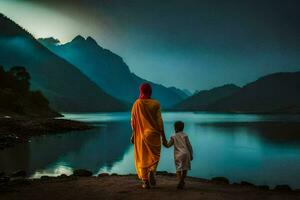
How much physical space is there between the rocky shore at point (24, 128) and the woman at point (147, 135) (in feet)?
103

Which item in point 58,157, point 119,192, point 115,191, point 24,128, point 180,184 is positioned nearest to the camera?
point 119,192

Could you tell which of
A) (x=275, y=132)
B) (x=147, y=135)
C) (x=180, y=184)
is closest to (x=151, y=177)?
(x=180, y=184)

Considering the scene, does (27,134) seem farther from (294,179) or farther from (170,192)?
(170,192)

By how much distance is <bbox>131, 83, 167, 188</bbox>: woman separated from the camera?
1155 cm

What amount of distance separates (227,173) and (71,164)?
1331cm

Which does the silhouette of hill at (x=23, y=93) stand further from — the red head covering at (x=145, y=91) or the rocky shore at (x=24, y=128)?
the red head covering at (x=145, y=91)

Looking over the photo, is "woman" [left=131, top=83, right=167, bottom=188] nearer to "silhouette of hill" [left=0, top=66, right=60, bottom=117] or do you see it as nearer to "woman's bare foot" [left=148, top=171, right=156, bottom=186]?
"woman's bare foot" [left=148, top=171, right=156, bottom=186]

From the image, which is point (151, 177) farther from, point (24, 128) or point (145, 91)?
point (24, 128)

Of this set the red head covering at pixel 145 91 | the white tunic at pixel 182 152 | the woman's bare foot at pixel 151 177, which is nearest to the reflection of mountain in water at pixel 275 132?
the white tunic at pixel 182 152

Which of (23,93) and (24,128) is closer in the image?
(24,128)

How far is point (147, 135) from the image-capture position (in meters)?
11.6

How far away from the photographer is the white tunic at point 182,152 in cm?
1167

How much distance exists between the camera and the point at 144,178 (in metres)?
11.6

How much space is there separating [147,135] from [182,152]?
1.12 metres
